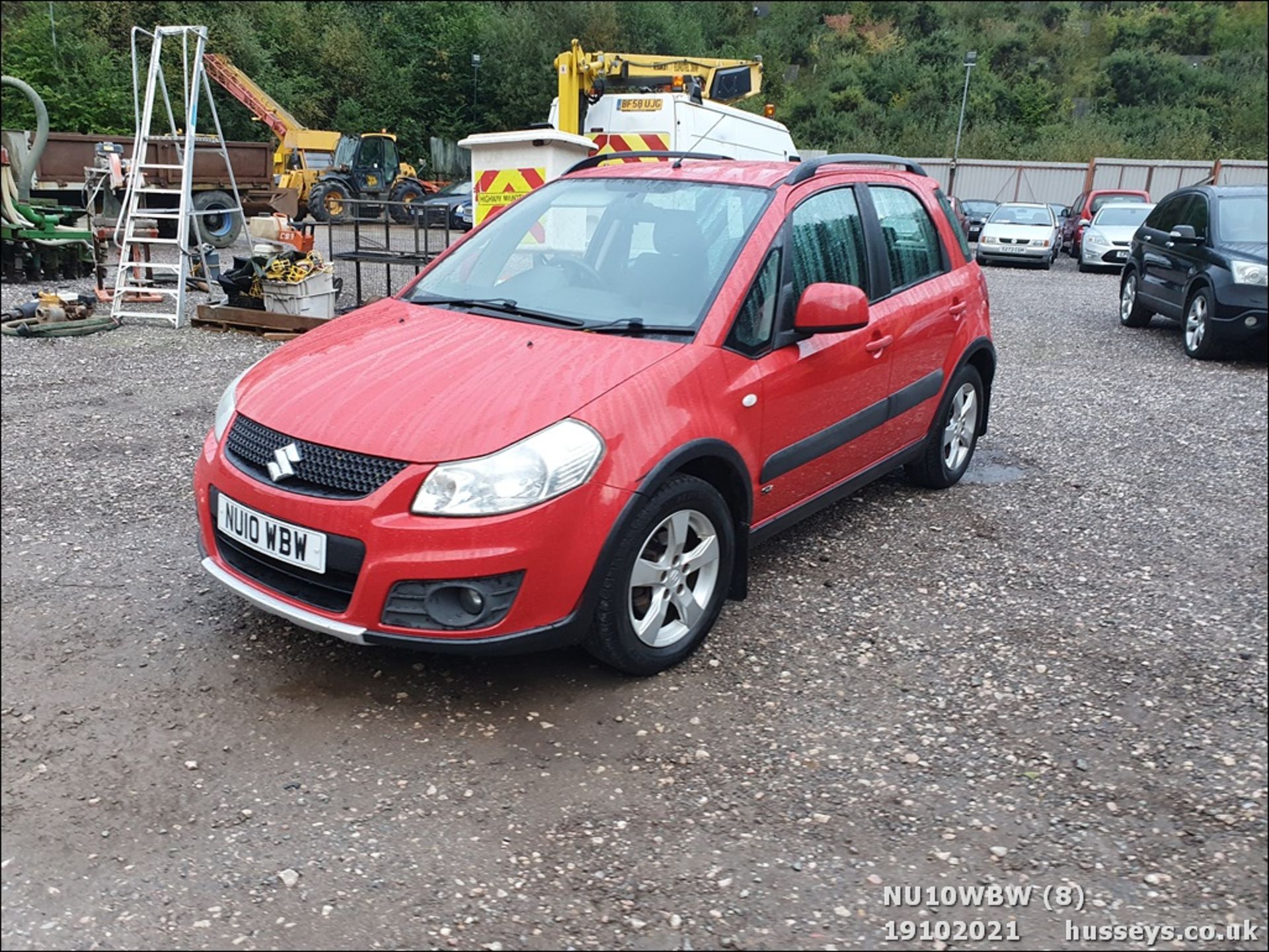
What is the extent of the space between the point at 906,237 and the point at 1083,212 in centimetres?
2034

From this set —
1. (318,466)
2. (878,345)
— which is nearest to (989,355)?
(878,345)

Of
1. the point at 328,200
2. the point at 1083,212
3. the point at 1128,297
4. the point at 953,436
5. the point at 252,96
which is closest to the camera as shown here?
the point at 953,436

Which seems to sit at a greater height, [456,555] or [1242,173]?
[1242,173]

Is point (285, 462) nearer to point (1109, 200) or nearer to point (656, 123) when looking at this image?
point (656, 123)

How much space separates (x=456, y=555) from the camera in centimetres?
284

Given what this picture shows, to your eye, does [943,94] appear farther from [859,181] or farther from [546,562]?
[546,562]

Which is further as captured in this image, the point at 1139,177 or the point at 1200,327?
the point at 1139,177

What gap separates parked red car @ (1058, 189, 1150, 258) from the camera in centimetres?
2058

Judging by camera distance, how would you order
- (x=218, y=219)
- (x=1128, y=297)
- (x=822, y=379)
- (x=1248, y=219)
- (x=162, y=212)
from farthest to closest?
(x=218, y=219) → (x=1128, y=297) → (x=162, y=212) → (x=822, y=379) → (x=1248, y=219)

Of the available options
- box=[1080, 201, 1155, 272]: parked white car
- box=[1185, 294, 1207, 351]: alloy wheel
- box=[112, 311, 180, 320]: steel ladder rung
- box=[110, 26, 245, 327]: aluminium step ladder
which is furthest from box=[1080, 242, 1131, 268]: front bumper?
box=[1185, 294, 1207, 351]: alloy wheel

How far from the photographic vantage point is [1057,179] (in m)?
28.1

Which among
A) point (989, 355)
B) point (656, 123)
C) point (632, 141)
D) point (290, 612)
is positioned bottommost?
point (290, 612)

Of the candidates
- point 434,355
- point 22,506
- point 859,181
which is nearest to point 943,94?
point 859,181

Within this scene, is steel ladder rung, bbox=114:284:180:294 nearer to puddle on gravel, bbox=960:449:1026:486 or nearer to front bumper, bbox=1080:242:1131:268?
puddle on gravel, bbox=960:449:1026:486
